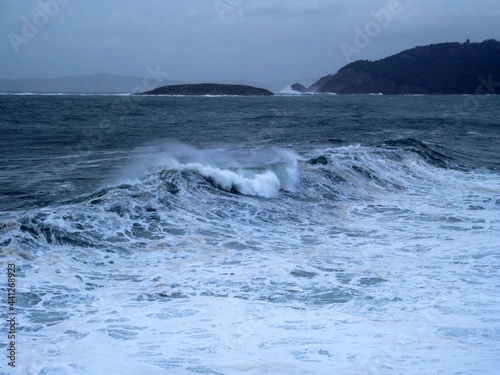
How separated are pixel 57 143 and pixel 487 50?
13597 centimetres

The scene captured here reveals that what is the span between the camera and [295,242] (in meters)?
8.91

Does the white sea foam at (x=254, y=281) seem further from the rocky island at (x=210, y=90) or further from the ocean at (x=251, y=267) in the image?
the rocky island at (x=210, y=90)

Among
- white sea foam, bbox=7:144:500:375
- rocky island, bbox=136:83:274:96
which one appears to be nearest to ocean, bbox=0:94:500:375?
white sea foam, bbox=7:144:500:375

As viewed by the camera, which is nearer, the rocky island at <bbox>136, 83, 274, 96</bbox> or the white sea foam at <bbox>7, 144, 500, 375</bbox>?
the white sea foam at <bbox>7, 144, 500, 375</bbox>

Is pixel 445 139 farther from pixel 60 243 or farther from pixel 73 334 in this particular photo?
pixel 73 334

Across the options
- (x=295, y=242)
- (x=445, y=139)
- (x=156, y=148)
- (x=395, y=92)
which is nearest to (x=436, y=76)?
(x=395, y=92)

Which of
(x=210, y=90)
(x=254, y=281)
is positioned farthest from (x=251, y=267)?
(x=210, y=90)

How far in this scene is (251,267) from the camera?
7402mm

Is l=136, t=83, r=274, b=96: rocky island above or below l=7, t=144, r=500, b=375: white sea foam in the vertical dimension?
above

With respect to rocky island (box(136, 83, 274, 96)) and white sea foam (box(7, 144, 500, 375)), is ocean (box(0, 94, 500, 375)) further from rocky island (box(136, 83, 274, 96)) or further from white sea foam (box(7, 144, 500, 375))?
rocky island (box(136, 83, 274, 96))

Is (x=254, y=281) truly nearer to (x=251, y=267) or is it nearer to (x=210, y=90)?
(x=251, y=267)

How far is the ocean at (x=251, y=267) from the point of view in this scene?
16.0 ft

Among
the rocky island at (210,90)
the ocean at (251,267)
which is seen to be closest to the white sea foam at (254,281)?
the ocean at (251,267)

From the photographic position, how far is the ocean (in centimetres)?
486
